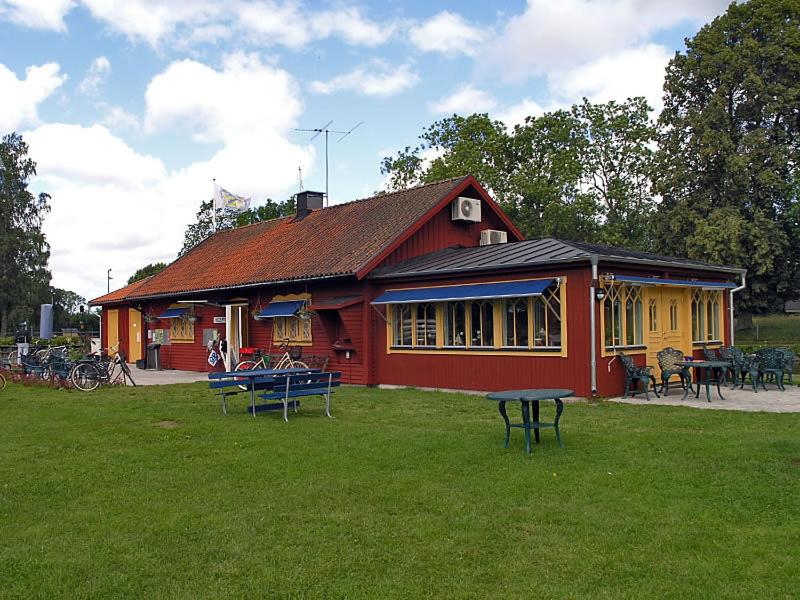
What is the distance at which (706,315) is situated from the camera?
54.0ft

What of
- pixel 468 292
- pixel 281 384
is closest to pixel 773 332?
pixel 468 292

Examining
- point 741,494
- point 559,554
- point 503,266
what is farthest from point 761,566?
point 503,266

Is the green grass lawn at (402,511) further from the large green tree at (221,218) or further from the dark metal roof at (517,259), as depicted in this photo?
the large green tree at (221,218)

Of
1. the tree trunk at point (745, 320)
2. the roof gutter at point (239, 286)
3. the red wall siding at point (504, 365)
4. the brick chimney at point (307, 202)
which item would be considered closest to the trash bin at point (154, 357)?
the roof gutter at point (239, 286)

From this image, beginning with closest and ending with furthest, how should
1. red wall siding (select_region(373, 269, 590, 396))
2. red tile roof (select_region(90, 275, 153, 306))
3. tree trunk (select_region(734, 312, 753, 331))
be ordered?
red wall siding (select_region(373, 269, 590, 396)), red tile roof (select_region(90, 275, 153, 306)), tree trunk (select_region(734, 312, 753, 331))

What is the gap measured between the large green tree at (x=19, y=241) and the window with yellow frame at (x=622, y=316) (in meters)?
42.0

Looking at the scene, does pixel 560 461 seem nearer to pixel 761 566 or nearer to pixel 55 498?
pixel 761 566

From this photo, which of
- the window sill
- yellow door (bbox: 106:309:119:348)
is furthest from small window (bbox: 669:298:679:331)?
yellow door (bbox: 106:309:119:348)

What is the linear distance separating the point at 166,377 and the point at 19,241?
30811 millimetres

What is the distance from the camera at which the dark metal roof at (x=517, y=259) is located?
13430 mm

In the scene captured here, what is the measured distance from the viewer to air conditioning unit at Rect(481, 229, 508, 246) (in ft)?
64.3

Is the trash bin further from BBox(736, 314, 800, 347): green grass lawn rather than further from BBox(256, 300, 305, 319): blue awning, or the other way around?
BBox(736, 314, 800, 347): green grass lawn

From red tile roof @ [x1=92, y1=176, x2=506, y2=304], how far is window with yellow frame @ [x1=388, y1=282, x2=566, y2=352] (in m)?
1.71

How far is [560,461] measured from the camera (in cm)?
771
